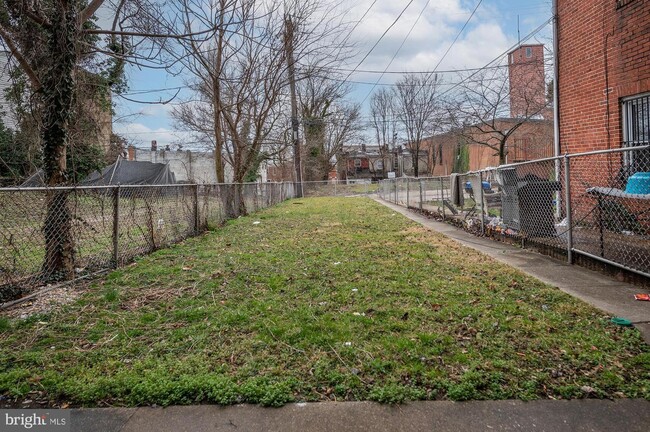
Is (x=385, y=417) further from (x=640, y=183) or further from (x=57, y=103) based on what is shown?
(x=57, y=103)

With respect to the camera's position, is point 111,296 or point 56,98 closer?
point 111,296

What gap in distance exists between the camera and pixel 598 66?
294 inches

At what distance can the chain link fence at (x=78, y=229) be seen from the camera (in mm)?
4434

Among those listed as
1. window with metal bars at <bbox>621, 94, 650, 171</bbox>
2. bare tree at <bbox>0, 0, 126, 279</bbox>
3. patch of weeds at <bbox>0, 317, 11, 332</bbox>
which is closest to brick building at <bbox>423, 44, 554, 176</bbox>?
window with metal bars at <bbox>621, 94, 650, 171</bbox>

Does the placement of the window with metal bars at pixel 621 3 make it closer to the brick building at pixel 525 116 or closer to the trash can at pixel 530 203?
the trash can at pixel 530 203

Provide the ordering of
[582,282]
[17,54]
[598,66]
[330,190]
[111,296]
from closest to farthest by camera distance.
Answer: [111,296] → [582,282] → [17,54] → [598,66] → [330,190]

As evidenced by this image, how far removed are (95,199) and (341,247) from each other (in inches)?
152

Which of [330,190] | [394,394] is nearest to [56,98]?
[394,394]

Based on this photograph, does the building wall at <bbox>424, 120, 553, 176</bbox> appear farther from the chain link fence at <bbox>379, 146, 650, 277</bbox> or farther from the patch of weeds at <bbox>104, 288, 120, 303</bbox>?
the patch of weeds at <bbox>104, 288, 120, 303</bbox>

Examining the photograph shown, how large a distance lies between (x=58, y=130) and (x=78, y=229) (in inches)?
51.8

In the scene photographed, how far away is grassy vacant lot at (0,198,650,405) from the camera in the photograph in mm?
2479

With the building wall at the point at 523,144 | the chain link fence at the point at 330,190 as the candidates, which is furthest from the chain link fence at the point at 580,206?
the chain link fence at the point at 330,190

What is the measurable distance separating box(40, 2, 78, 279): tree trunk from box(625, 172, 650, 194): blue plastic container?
7.19 meters

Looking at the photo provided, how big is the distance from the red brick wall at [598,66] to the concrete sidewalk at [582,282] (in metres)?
2.98
